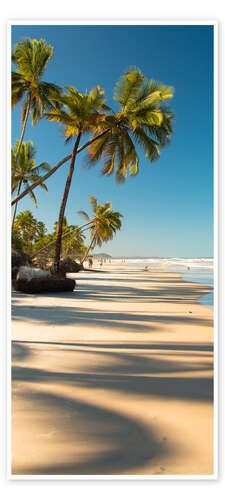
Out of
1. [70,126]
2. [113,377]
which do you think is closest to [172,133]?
[70,126]

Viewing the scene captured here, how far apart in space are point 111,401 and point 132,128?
10.7 metres

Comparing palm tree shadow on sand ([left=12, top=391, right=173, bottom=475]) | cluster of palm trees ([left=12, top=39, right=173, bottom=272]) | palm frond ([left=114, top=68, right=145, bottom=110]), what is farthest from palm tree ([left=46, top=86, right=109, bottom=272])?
palm tree shadow on sand ([left=12, top=391, right=173, bottom=475])

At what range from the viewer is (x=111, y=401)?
1.88 meters

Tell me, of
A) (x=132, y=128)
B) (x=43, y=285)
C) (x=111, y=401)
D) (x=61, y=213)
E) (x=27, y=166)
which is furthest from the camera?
(x=27, y=166)

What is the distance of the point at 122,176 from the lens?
12.6 m

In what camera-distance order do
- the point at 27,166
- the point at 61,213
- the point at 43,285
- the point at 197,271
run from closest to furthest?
the point at 43,285, the point at 61,213, the point at 27,166, the point at 197,271

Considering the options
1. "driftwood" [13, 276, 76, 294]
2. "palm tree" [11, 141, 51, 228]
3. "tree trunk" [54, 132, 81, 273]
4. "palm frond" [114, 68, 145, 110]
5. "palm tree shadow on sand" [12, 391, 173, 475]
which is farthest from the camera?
"palm tree" [11, 141, 51, 228]

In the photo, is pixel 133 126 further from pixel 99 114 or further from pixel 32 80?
pixel 32 80

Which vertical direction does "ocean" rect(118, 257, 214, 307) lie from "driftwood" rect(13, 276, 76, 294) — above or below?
below

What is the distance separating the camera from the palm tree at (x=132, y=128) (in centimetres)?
948

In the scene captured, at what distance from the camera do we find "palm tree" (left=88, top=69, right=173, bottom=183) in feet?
31.0

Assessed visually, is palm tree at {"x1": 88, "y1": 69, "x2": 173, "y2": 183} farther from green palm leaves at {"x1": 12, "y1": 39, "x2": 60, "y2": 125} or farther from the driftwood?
the driftwood

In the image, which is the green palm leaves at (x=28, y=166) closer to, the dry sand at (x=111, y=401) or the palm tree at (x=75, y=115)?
the palm tree at (x=75, y=115)

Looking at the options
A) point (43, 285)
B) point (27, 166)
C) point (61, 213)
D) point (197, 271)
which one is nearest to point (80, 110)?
point (61, 213)
